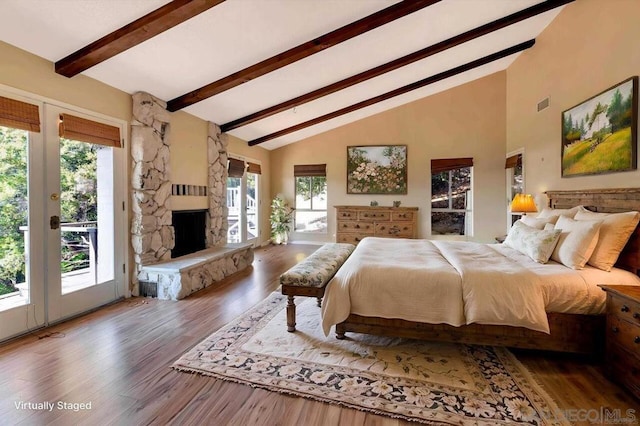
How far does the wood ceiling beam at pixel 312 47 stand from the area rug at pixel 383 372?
2.97 m

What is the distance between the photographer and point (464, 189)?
681 centimetres

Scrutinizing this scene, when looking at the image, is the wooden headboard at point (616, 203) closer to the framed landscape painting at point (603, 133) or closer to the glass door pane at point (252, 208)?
the framed landscape painting at point (603, 133)

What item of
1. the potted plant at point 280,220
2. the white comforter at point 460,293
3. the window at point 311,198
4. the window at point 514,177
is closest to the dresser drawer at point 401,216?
the window at point 311,198

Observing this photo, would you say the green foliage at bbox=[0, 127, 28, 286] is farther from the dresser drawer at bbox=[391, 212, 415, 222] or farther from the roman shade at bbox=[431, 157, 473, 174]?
the roman shade at bbox=[431, 157, 473, 174]

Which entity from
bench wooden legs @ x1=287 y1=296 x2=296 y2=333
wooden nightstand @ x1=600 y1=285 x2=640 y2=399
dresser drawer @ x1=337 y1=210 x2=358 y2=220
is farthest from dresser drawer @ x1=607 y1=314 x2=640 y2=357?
dresser drawer @ x1=337 y1=210 x2=358 y2=220

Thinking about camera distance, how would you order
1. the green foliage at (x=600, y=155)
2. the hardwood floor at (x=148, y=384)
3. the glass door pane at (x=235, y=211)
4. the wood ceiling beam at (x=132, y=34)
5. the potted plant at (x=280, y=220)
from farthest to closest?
the potted plant at (x=280, y=220)
the glass door pane at (x=235, y=211)
the green foliage at (x=600, y=155)
the wood ceiling beam at (x=132, y=34)
the hardwood floor at (x=148, y=384)

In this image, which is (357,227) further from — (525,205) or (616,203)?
(616,203)

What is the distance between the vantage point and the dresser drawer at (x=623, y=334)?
180 centimetres

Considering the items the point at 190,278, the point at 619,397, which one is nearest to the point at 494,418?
the point at 619,397

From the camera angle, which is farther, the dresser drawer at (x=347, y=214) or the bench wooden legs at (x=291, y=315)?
the dresser drawer at (x=347, y=214)

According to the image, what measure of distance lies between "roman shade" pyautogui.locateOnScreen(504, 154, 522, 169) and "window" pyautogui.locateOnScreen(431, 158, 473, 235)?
769 mm

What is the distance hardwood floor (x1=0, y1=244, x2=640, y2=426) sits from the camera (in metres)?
1.67

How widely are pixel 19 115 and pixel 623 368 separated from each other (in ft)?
16.3

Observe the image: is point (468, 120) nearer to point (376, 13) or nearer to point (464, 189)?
point (464, 189)
